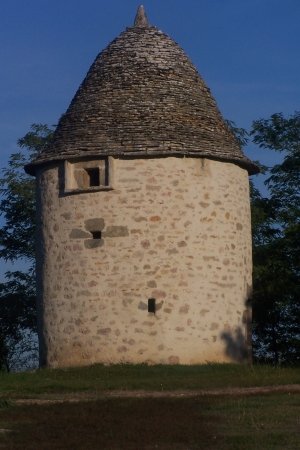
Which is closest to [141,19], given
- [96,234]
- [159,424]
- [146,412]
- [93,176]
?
[93,176]

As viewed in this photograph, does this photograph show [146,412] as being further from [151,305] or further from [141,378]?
[151,305]

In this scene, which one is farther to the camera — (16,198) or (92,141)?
(16,198)

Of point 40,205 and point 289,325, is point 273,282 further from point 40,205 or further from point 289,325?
point 40,205

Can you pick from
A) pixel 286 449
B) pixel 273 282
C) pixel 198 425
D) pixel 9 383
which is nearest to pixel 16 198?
pixel 273 282

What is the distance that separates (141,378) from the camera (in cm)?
1859

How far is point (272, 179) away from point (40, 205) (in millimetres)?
9053

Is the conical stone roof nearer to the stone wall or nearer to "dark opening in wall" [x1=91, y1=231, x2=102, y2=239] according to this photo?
the stone wall

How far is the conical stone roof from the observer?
69.9 feet

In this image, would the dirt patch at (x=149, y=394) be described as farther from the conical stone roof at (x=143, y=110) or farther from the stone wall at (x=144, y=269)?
the conical stone roof at (x=143, y=110)

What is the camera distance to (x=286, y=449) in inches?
395

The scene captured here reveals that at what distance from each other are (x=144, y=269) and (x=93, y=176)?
2394 millimetres

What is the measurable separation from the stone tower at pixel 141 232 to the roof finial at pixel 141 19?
1802 mm

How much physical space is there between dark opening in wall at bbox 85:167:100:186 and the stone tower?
0.03m

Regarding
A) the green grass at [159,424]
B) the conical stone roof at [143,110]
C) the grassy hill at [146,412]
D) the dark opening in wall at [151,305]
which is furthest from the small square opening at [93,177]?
the green grass at [159,424]
